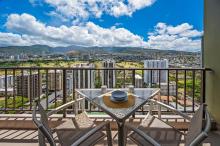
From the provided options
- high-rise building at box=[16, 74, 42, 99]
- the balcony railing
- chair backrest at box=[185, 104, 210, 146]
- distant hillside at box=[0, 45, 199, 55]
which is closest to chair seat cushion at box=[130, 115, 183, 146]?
chair backrest at box=[185, 104, 210, 146]

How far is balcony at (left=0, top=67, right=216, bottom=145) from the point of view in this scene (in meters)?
4.76

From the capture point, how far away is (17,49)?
18.6ft

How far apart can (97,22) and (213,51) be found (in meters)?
3.54

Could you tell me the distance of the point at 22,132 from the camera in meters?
4.26

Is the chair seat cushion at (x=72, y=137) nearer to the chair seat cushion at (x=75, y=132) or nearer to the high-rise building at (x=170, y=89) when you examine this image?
the chair seat cushion at (x=75, y=132)

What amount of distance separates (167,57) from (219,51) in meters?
1.14

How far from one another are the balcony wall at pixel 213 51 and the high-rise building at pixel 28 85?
2.98 meters

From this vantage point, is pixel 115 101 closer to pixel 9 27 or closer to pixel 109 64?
pixel 109 64

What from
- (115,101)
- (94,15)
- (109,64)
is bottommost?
(115,101)

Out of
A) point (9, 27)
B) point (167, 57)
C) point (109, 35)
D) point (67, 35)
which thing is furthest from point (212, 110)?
point (9, 27)

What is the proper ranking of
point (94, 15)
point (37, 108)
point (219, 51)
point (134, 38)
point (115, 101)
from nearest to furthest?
1. point (37, 108)
2. point (115, 101)
3. point (219, 51)
4. point (134, 38)
5. point (94, 15)


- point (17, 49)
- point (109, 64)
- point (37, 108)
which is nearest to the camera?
point (37, 108)

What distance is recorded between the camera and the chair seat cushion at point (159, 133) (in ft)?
7.78

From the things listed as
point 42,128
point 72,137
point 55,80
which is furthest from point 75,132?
→ point 55,80
